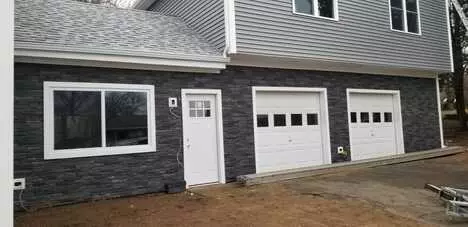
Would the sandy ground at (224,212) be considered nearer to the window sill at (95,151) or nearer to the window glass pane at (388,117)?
the window sill at (95,151)

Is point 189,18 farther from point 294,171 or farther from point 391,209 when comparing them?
point 391,209

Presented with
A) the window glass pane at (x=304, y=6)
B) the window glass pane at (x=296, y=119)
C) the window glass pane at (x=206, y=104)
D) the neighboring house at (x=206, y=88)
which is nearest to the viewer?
the neighboring house at (x=206, y=88)

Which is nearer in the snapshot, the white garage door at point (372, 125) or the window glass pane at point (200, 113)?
the window glass pane at point (200, 113)

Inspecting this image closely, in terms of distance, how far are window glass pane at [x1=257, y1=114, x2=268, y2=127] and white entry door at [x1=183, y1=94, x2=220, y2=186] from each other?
4.07 ft

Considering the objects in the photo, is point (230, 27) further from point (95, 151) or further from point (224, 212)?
point (224, 212)

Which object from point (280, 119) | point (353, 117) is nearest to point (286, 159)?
point (280, 119)

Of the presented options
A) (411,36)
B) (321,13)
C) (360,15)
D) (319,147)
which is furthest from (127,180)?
(411,36)

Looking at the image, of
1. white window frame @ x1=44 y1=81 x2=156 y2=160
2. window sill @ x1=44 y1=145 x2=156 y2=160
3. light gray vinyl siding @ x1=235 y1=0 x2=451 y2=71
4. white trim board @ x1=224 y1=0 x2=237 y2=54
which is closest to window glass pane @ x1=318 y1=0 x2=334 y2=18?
light gray vinyl siding @ x1=235 y1=0 x2=451 y2=71

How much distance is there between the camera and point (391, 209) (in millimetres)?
6574

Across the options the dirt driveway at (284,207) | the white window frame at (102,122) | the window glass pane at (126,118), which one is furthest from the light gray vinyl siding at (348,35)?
the dirt driveway at (284,207)

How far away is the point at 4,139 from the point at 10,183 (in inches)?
14.7

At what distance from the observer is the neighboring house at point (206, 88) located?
288 inches

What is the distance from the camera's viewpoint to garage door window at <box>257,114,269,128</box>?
389 inches

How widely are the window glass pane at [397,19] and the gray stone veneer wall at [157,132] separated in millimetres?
2328
